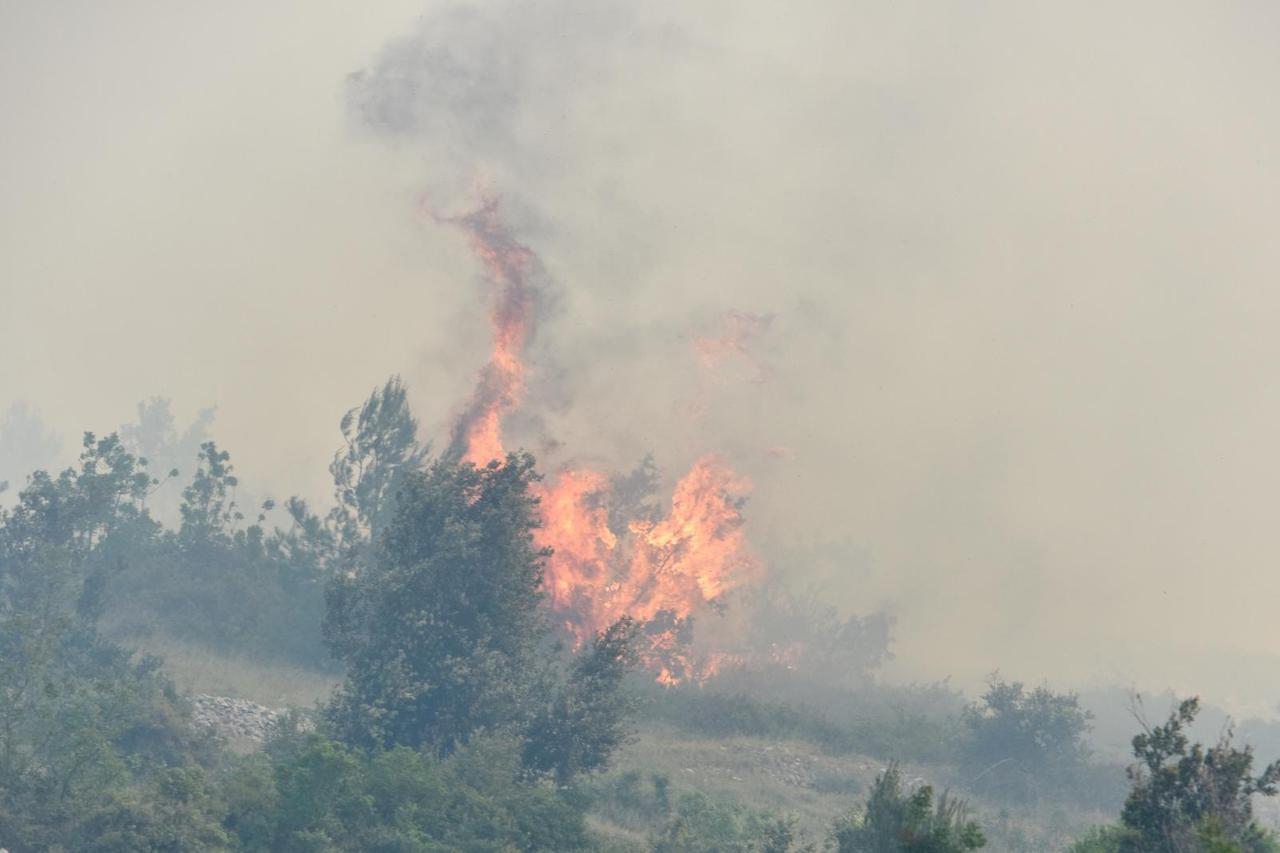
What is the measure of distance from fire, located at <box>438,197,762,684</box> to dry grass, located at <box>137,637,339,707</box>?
14402mm

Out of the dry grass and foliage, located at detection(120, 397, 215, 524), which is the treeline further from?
foliage, located at detection(120, 397, 215, 524)

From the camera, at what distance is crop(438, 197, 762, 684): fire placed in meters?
59.5

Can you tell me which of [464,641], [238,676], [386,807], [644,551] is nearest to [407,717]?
[464,641]

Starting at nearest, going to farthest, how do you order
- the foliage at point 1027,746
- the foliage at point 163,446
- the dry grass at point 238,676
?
1. the dry grass at point 238,676
2. the foliage at point 1027,746
3. the foliage at point 163,446

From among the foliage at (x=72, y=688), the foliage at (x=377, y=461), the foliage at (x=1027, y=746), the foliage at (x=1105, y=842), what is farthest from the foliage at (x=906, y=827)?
the foliage at (x=377, y=461)

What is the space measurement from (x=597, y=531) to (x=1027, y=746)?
25.7 m

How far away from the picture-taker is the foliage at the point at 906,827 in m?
17.8

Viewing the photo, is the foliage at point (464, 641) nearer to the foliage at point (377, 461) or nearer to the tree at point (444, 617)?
the tree at point (444, 617)

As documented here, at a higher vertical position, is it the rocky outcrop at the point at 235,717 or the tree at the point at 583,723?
the tree at the point at 583,723

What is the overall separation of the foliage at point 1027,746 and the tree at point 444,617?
21747 mm

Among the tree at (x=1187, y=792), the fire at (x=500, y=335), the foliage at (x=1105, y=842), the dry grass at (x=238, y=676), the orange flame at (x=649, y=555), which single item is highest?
the fire at (x=500, y=335)

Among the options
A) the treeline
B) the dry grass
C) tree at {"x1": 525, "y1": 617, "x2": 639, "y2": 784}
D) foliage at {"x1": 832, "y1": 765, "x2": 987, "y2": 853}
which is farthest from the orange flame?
foliage at {"x1": 832, "y1": 765, "x2": 987, "y2": 853}

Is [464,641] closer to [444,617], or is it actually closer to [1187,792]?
[444,617]

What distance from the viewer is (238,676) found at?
4766 centimetres
